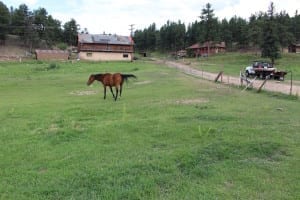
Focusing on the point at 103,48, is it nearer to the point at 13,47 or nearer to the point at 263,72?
the point at 13,47

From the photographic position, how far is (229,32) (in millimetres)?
116375

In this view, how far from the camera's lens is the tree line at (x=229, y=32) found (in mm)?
75000

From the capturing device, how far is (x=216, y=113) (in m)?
14.1

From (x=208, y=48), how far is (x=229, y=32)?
10.8 m

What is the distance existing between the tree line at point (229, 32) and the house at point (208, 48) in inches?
68.0

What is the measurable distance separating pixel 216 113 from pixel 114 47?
3188 inches

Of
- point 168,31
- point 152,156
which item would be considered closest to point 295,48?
point 168,31

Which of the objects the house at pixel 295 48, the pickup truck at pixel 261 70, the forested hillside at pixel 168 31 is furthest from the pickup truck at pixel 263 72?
the house at pixel 295 48

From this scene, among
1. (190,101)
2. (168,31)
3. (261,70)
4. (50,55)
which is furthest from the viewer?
(168,31)

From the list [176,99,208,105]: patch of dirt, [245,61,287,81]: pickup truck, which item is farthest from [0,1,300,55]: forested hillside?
[176,99,208,105]: patch of dirt

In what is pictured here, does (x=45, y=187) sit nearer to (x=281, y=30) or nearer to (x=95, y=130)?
(x=95, y=130)

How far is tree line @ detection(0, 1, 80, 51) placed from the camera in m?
113

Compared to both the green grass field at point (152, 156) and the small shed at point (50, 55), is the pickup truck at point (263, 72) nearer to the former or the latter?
the green grass field at point (152, 156)

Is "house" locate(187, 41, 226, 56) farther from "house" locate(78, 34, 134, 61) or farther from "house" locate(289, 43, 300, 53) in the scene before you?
"house" locate(78, 34, 134, 61)
